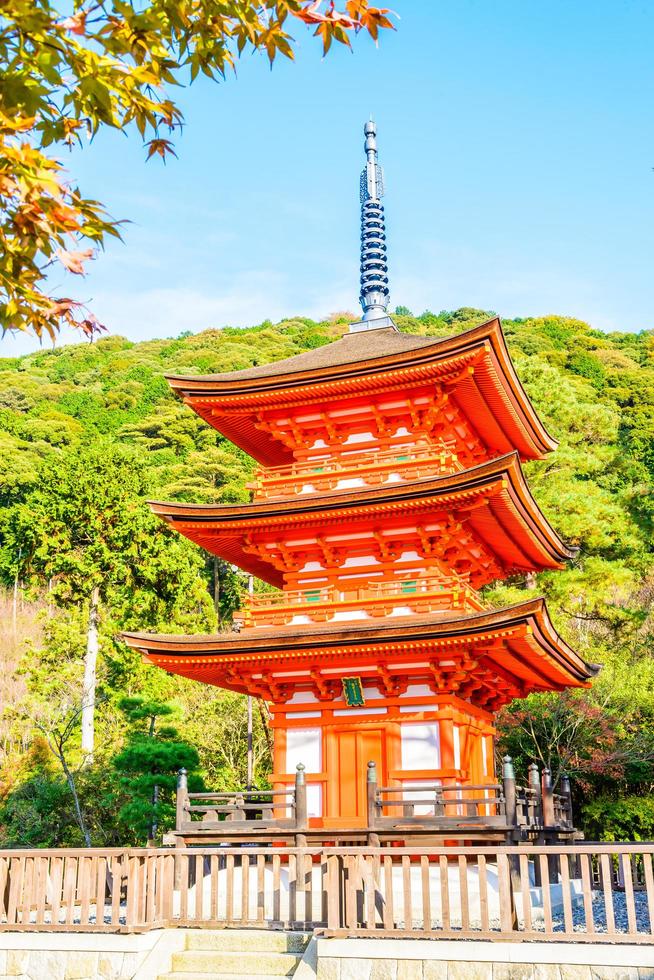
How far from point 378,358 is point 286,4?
436 inches

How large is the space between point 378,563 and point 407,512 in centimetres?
130

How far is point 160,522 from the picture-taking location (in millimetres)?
40562

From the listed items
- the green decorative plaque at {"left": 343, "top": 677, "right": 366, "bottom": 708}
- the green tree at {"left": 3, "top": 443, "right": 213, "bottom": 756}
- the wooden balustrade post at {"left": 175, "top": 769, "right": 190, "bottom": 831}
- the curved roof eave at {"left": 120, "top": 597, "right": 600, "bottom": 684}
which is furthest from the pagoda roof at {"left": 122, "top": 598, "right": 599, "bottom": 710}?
the green tree at {"left": 3, "top": 443, "right": 213, "bottom": 756}

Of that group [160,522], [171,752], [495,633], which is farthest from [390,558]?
[160,522]

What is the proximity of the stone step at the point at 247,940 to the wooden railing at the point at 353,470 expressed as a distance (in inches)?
320

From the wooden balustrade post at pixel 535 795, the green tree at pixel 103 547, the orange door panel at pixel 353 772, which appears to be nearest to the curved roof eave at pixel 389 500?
the orange door panel at pixel 353 772

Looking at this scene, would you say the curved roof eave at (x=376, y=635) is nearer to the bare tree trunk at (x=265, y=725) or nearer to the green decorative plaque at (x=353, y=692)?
the green decorative plaque at (x=353, y=692)

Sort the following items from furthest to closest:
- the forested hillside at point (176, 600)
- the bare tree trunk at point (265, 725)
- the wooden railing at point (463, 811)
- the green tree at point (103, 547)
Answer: the green tree at point (103, 547) → the bare tree trunk at point (265, 725) → the forested hillside at point (176, 600) → the wooden railing at point (463, 811)

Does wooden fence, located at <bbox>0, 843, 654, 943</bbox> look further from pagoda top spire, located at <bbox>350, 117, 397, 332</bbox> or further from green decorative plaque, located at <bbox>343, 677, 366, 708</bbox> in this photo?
pagoda top spire, located at <bbox>350, 117, 397, 332</bbox>

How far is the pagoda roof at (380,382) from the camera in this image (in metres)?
16.0

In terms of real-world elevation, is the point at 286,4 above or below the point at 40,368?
below

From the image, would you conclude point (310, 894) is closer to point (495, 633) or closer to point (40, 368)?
point (495, 633)

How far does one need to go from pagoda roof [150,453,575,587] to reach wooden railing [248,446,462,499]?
1.13 feet

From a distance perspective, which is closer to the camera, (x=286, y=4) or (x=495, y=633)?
(x=286, y=4)
